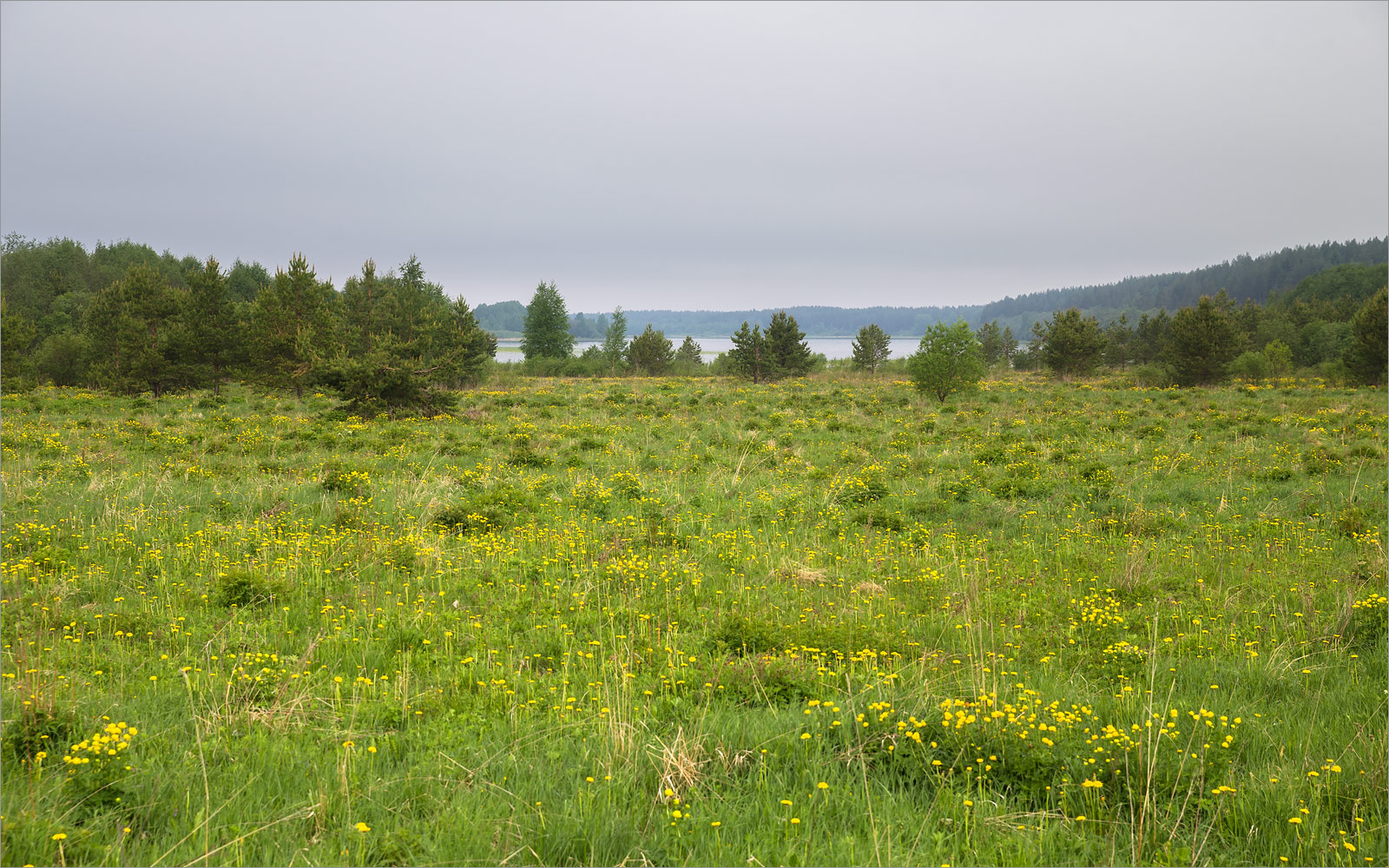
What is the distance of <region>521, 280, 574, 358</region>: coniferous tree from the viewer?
71750mm

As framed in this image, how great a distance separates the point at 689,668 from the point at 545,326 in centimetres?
7017

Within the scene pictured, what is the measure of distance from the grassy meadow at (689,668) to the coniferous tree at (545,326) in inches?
2340

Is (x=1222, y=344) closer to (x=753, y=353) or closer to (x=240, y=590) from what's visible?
(x=753, y=353)

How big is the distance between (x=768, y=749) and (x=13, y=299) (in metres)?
80.7

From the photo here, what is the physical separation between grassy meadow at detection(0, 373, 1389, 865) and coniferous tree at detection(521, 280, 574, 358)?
59425 millimetres

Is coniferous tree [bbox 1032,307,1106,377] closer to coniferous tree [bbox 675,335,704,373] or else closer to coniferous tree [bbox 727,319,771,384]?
coniferous tree [bbox 727,319,771,384]

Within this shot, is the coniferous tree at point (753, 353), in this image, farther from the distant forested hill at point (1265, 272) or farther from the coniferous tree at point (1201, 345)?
the distant forested hill at point (1265, 272)

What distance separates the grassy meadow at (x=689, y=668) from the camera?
335cm


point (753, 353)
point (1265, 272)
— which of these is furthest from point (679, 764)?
point (1265, 272)

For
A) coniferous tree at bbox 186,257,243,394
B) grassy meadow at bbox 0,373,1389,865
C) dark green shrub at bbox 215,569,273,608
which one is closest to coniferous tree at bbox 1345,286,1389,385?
grassy meadow at bbox 0,373,1389,865

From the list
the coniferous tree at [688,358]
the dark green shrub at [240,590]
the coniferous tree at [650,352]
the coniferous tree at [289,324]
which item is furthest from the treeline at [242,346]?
the coniferous tree at [688,358]

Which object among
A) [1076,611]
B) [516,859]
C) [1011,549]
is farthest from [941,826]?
[1011,549]

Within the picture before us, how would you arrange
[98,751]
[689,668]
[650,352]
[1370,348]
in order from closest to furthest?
[98,751] → [689,668] → [1370,348] → [650,352]

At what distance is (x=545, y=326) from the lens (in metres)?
72.4
